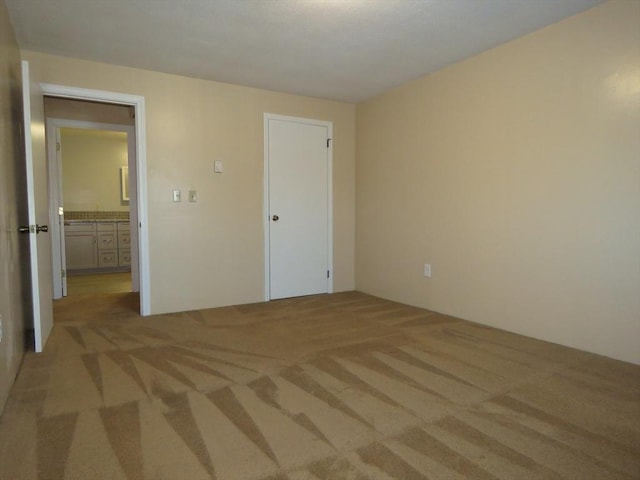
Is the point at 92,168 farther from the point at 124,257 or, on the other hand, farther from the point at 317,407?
the point at 317,407

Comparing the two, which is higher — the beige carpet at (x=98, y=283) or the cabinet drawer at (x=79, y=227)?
the cabinet drawer at (x=79, y=227)

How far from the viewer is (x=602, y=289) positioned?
249cm

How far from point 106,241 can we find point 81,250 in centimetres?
37

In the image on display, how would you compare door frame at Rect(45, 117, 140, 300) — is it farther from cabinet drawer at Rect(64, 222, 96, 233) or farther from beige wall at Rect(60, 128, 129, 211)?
beige wall at Rect(60, 128, 129, 211)

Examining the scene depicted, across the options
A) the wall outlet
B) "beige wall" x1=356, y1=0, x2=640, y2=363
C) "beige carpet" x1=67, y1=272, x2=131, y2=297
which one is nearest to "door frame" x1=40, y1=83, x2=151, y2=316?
"beige carpet" x1=67, y1=272, x2=131, y2=297

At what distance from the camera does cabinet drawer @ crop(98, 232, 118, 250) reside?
6161 millimetres

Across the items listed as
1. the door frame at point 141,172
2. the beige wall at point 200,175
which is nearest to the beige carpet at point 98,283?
the door frame at point 141,172

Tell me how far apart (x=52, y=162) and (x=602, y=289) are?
5564 millimetres

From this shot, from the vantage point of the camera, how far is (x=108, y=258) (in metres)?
6.25

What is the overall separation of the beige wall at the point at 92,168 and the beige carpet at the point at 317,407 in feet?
13.8

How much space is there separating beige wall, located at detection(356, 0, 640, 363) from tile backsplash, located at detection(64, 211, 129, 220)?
A: 507 centimetres

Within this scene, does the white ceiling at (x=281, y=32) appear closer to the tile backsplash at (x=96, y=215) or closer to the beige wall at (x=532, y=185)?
the beige wall at (x=532, y=185)

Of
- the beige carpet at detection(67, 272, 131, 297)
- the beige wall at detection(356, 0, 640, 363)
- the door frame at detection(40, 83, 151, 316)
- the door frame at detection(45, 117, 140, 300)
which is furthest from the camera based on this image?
the beige carpet at detection(67, 272, 131, 297)

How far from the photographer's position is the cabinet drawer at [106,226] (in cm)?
617
